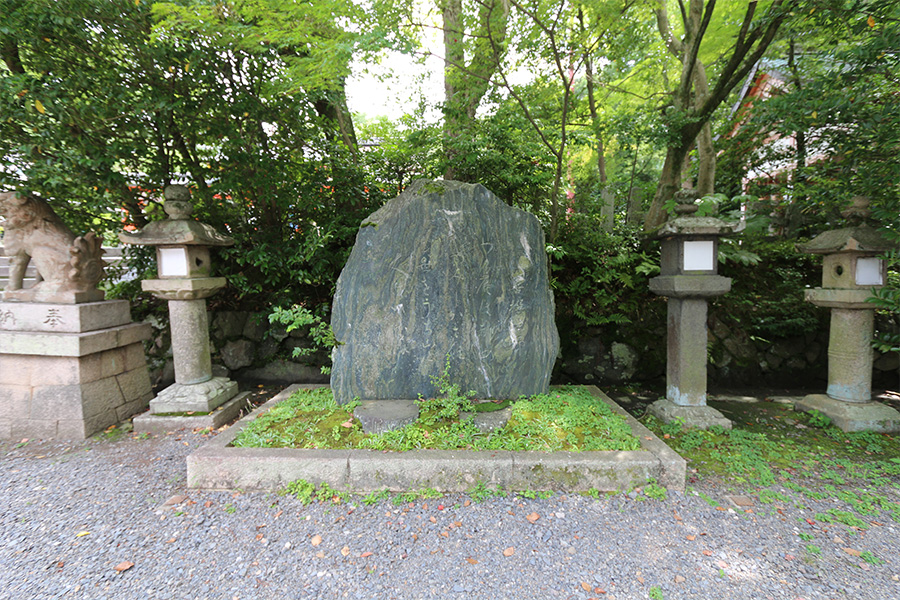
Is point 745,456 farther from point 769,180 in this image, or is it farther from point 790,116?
point 769,180

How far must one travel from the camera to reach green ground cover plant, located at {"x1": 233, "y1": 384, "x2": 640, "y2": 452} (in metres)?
2.96

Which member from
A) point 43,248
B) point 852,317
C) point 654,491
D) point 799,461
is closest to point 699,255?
point 852,317

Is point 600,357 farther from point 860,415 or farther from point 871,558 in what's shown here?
point 871,558

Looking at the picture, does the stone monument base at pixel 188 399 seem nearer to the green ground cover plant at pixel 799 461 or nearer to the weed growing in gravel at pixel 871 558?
the green ground cover plant at pixel 799 461

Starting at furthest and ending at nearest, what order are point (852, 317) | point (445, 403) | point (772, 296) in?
point (772, 296) → point (852, 317) → point (445, 403)

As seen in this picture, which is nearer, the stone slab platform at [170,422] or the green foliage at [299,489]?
the green foliage at [299,489]

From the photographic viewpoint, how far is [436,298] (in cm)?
353

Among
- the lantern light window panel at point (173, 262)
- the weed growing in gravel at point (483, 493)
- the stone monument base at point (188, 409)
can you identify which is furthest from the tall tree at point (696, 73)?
the stone monument base at point (188, 409)

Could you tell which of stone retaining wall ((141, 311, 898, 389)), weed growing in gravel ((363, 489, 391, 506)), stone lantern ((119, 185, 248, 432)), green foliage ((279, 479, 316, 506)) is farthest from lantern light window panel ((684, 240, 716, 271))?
stone lantern ((119, 185, 248, 432))

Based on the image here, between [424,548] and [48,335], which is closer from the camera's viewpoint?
[424,548]

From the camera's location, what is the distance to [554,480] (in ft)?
9.02

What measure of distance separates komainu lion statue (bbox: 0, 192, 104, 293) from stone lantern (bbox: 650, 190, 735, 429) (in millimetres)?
5600

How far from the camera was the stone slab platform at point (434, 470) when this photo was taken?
2742 millimetres

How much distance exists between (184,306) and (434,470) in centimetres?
313
